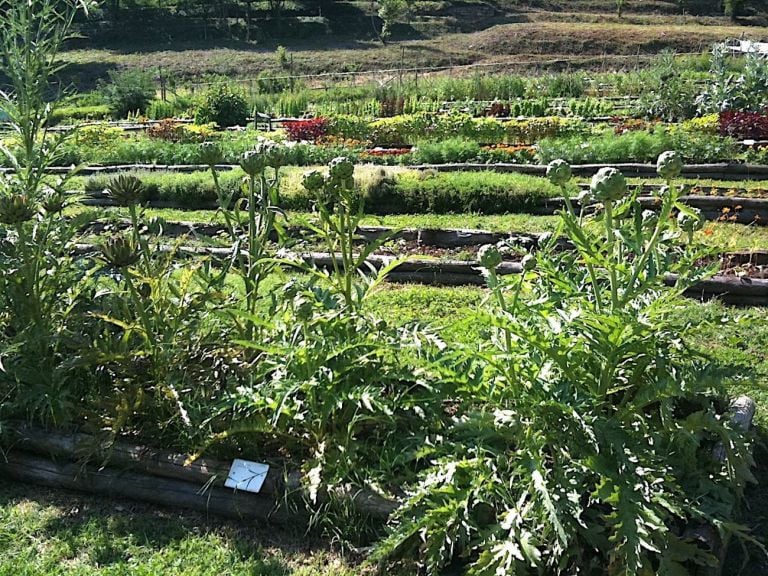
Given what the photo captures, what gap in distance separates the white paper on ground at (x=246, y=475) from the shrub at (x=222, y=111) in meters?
17.2

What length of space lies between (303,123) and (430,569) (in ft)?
44.3

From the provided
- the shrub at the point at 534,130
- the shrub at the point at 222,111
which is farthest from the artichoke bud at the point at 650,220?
the shrub at the point at 222,111

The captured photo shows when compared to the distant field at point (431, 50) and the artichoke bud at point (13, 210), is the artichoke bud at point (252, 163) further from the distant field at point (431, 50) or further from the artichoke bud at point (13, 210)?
the distant field at point (431, 50)

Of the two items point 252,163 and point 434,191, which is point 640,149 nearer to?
point 434,191

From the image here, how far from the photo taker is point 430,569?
262cm

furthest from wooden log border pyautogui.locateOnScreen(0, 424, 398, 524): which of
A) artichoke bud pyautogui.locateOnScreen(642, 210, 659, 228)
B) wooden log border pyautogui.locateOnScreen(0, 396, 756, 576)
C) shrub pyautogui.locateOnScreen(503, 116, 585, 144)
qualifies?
shrub pyautogui.locateOnScreen(503, 116, 585, 144)

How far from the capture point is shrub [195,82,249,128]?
1938 cm

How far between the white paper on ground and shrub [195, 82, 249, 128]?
1723 cm

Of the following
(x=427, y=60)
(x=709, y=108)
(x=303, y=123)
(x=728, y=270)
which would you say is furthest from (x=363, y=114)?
(x=427, y=60)

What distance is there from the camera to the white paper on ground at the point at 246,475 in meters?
3.10

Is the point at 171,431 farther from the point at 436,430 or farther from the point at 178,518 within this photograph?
the point at 436,430

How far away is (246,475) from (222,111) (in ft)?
57.8

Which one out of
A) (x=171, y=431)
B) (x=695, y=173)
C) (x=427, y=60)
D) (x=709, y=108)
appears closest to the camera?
(x=171, y=431)

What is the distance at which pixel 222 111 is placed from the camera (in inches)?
766
